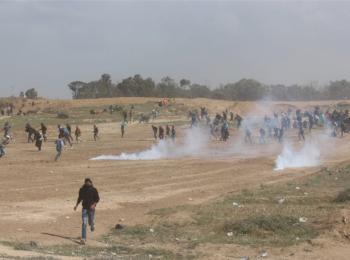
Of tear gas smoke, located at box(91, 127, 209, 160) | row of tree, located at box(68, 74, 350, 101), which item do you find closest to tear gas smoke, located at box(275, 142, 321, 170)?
tear gas smoke, located at box(91, 127, 209, 160)

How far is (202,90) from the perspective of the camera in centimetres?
12581

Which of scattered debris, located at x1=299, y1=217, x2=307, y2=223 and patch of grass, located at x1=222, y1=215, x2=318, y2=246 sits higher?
scattered debris, located at x1=299, y1=217, x2=307, y2=223

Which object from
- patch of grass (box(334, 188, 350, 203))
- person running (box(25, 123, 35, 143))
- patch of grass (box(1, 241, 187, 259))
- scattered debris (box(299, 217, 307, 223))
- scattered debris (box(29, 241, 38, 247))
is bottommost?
patch of grass (box(1, 241, 187, 259))

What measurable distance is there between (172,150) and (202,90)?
8543cm

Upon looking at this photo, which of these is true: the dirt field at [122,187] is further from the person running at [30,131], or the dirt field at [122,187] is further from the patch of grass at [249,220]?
the person running at [30,131]

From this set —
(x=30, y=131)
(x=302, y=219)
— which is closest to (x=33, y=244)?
(x=302, y=219)

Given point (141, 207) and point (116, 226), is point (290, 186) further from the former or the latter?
point (116, 226)

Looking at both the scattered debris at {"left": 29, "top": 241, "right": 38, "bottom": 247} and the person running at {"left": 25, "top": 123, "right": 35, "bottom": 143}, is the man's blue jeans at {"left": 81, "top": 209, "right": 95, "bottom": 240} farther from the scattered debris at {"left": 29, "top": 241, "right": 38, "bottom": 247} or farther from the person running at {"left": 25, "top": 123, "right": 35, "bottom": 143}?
the person running at {"left": 25, "top": 123, "right": 35, "bottom": 143}

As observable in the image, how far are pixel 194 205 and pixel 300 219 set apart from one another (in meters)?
4.40

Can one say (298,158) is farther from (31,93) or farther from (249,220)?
(31,93)

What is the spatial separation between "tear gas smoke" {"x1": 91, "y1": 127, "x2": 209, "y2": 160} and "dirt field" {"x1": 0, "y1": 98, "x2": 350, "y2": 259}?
3.87ft

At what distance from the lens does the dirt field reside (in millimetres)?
15586

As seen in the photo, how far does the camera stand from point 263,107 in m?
83.9

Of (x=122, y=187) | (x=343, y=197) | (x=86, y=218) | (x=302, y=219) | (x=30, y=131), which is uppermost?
(x=30, y=131)
